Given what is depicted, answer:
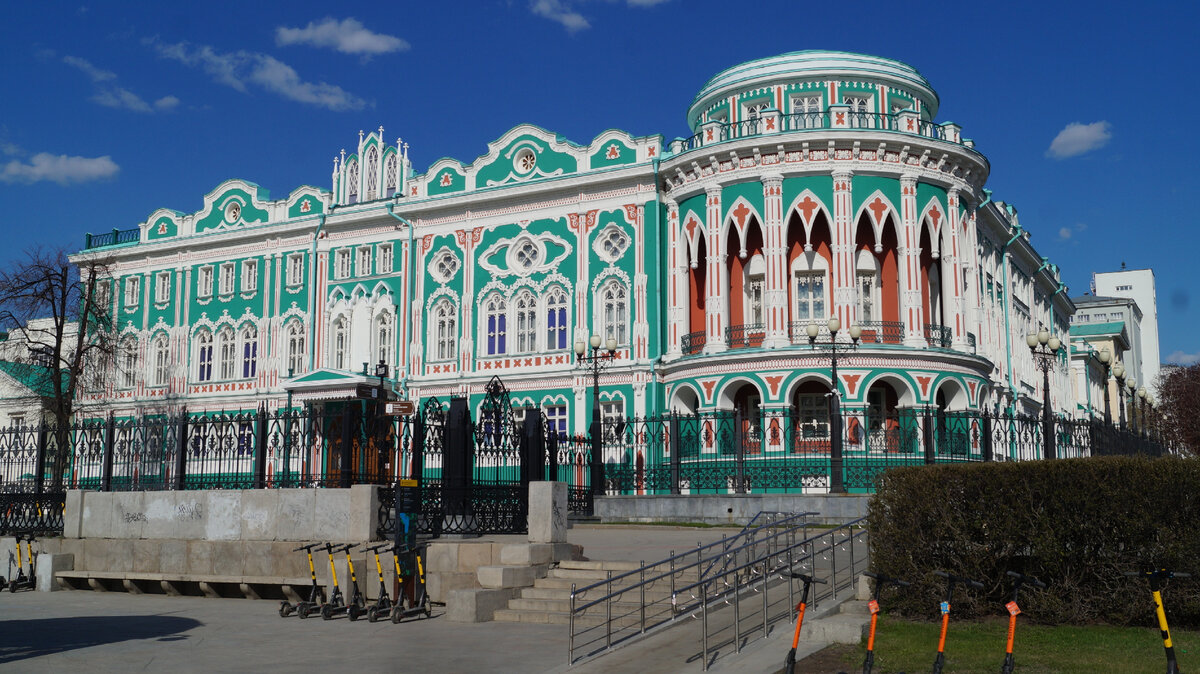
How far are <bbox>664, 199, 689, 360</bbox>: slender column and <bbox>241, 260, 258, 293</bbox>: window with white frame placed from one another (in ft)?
56.8

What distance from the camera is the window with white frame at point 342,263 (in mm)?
42688

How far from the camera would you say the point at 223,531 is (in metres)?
17.6

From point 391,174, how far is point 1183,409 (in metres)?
38.3

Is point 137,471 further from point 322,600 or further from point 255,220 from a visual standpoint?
point 255,220

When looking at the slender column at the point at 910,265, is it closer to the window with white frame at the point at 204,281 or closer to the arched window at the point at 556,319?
the arched window at the point at 556,319

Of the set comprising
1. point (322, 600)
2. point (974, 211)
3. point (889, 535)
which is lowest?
point (322, 600)

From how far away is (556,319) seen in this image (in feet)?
127

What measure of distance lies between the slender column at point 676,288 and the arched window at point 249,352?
55.8ft

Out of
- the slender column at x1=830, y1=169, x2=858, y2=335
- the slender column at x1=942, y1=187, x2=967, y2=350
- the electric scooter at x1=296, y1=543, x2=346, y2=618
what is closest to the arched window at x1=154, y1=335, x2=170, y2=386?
the slender column at x1=830, y1=169, x2=858, y2=335

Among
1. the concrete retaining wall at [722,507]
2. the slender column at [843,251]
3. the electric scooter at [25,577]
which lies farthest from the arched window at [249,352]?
the electric scooter at [25,577]

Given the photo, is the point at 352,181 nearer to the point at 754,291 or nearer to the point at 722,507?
the point at 754,291

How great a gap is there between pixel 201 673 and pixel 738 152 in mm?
26191

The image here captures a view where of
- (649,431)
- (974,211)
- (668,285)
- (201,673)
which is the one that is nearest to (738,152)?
(668,285)

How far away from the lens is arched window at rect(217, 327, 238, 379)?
44719 millimetres
